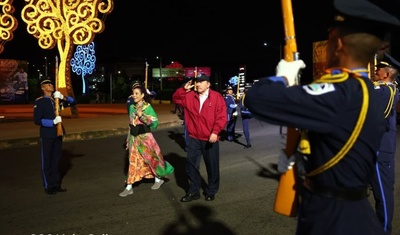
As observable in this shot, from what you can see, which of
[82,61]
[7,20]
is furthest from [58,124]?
[82,61]

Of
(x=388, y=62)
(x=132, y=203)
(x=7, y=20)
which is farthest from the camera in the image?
(x=7, y=20)

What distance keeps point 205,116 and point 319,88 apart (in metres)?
4.39

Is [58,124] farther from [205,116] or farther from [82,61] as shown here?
[82,61]

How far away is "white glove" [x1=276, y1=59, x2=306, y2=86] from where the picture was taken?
2.02 m

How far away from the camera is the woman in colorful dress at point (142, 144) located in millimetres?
6695

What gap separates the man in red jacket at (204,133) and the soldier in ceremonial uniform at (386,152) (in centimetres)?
238

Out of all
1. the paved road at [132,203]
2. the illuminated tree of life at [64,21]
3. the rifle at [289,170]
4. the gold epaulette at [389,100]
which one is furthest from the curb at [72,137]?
the rifle at [289,170]

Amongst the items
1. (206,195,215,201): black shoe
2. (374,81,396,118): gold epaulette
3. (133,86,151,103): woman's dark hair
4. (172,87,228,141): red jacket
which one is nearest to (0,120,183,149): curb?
(133,86,151,103): woman's dark hair

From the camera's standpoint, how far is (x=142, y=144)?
6812 millimetres

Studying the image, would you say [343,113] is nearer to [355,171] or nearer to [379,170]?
[355,171]

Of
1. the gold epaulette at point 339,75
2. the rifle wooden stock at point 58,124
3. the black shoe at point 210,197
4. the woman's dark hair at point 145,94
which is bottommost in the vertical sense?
the black shoe at point 210,197

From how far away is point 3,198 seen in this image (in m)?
6.61

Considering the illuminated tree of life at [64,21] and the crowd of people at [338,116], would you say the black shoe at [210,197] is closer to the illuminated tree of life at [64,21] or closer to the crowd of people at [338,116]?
the crowd of people at [338,116]

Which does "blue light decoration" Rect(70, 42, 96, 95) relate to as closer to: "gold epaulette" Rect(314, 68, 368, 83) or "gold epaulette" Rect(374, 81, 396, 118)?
"gold epaulette" Rect(374, 81, 396, 118)
